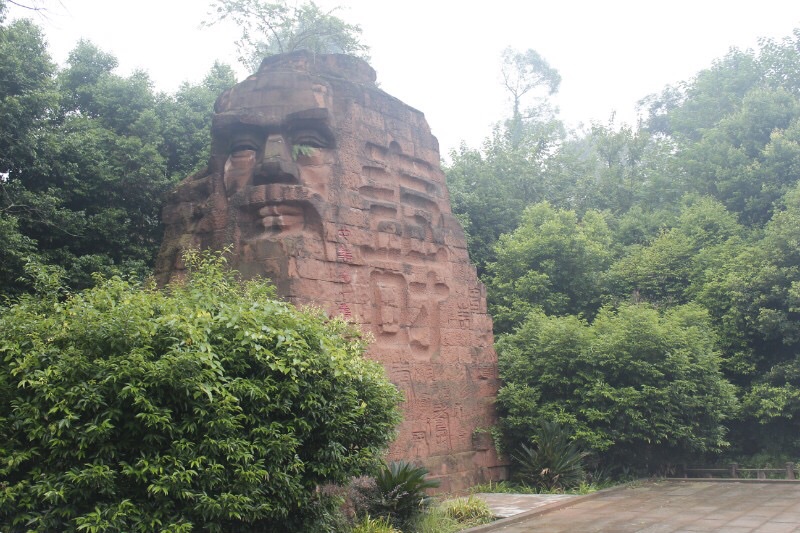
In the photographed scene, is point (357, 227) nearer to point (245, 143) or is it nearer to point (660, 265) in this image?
point (245, 143)

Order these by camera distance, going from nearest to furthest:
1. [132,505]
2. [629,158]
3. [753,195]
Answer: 1. [132,505]
2. [753,195]
3. [629,158]

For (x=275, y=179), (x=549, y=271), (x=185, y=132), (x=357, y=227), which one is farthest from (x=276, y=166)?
(x=549, y=271)

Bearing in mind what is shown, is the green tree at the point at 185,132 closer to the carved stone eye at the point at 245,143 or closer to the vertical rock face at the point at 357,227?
the vertical rock face at the point at 357,227

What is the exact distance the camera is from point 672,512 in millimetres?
9148

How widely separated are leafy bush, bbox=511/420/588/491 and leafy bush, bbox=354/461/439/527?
12.3ft

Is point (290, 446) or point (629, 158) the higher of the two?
point (629, 158)

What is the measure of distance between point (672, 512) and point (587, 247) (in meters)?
9.61

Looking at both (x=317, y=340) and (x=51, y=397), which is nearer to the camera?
(x=51, y=397)

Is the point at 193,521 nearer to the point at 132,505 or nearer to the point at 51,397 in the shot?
the point at 132,505

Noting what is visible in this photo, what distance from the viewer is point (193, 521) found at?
5855mm

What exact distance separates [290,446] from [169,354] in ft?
4.39

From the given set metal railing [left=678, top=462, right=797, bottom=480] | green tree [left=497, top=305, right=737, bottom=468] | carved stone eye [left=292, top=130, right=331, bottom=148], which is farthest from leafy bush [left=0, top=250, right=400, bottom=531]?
metal railing [left=678, top=462, right=797, bottom=480]

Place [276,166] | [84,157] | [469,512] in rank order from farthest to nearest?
[84,157]
[276,166]
[469,512]

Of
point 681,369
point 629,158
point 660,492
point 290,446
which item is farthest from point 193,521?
point 629,158
